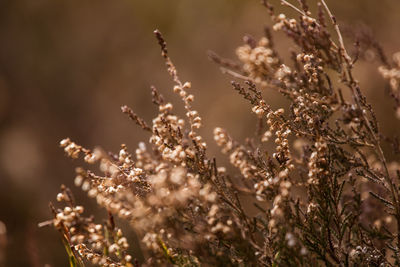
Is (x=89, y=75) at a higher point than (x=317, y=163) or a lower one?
higher

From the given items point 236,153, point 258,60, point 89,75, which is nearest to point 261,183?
point 236,153

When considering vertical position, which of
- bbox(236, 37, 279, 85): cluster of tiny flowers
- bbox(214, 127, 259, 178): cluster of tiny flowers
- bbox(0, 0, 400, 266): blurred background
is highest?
bbox(0, 0, 400, 266): blurred background

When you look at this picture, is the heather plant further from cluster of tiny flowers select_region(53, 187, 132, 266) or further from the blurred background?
the blurred background

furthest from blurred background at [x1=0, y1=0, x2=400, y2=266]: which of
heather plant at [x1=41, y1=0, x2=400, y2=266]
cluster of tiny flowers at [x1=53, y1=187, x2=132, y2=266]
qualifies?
cluster of tiny flowers at [x1=53, y1=187, x2=132, y2=266]

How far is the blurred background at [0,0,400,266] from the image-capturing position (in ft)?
17.5

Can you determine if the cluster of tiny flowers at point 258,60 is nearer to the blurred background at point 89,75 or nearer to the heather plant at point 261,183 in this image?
the heather plant at point 261,183

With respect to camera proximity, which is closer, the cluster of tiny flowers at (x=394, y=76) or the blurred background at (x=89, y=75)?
the cluster of tiny flowers at (x=394, y=76)

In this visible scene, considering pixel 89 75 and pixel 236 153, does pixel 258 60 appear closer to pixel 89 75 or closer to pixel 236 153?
pixel 236 153

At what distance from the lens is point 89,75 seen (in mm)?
6211

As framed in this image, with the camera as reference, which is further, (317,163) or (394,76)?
(317,163)

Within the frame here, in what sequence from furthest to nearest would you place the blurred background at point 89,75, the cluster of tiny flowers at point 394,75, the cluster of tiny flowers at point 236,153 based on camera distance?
1. the blurred background at point 89,75
2. the cluster of tiny flowers at point 236,153
3. the cluster of tiny flowers at point 394,75

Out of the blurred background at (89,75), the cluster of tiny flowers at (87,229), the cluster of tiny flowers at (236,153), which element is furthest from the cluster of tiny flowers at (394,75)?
the blurred background at (89,75)

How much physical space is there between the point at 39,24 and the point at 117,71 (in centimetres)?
167

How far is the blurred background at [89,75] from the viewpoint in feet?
17.5
